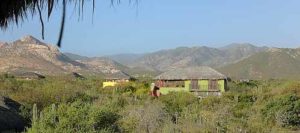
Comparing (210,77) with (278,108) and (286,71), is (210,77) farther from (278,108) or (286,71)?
(286,71)

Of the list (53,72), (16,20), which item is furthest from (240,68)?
(16,20)

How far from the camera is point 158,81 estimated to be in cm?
6456

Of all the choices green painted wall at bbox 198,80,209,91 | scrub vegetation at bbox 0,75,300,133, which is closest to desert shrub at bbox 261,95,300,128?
scrub vegetation at bbox 0,75,300,133

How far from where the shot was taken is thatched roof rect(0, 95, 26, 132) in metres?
25.3

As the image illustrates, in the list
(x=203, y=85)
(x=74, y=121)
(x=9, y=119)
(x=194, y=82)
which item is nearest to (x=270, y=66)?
(x=194, y=82)

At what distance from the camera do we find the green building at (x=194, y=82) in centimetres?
6138

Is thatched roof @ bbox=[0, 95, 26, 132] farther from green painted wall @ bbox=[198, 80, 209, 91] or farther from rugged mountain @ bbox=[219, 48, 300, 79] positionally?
rugged mountain @ bbox=[219, 48, 300, 79]

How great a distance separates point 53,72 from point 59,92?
9452 centimetres

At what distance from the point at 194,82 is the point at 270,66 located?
9539 centimetres

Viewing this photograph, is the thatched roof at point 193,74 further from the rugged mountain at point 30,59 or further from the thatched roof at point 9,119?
the rugged mountain at point 30,59

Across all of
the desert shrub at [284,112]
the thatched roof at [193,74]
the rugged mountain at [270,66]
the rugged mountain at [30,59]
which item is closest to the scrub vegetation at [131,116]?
the desert shrub at [284,112]

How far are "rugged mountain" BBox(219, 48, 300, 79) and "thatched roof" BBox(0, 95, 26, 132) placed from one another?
117619mm

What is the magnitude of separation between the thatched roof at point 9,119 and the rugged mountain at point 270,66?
118 m

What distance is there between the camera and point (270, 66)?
15300 centimetres
